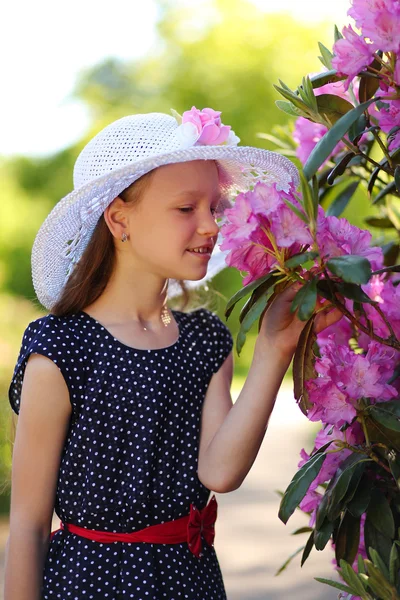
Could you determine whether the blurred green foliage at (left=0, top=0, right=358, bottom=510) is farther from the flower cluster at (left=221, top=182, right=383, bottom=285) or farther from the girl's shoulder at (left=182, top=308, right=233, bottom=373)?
the flower cluster at (left=221, top=182, right=383, bottom=285)

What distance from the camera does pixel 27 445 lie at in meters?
1.64

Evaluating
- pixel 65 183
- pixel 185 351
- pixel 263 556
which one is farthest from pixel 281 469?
pixel 65 183

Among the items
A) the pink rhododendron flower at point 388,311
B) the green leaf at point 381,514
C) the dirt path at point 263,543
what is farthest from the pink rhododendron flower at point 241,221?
the dirt path at point 263,543

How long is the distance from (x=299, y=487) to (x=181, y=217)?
596 millimetres

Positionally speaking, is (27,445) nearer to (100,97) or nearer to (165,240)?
(165,240)

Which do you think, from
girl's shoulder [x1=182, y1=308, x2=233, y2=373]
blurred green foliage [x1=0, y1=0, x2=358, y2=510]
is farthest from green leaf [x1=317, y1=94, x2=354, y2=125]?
blurred green foliage [x1=0, y1=0, x2=358, y2=510]

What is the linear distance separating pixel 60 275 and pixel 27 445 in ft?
1.37

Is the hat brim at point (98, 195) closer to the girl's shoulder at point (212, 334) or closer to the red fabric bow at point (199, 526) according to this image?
the girl's shoulder at point (212, 334)

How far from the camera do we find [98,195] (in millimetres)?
1730

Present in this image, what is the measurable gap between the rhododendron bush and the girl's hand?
0.6 inches

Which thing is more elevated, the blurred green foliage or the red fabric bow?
the blurred green foliage

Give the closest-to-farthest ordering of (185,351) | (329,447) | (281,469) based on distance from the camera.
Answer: (329,447) < (185,351) < (281,469)

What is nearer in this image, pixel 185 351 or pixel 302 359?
pixel 302 359

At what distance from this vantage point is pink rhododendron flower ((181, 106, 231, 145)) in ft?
5.48
